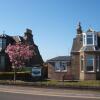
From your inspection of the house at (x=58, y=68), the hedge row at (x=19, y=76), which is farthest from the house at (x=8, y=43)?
the house at (x=58, y=68)

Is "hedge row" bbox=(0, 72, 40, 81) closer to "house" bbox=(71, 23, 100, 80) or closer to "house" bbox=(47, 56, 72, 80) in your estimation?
"house" bbox=(47, 56, 72, 80)

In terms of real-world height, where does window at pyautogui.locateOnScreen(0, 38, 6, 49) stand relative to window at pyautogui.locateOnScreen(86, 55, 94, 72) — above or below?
above

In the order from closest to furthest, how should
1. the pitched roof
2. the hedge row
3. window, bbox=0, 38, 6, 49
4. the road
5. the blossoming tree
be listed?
1. the road
2. the hedge row
3. the blossoming tree
4. window, bbox=0, 38, 6, 49
5. the pitched roof

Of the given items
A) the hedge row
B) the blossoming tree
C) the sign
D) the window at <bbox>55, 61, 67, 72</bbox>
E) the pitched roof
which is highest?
the pitched roof

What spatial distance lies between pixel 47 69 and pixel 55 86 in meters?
23.5

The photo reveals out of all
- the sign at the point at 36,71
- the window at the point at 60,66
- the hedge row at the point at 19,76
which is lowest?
the hedge row at the point at 19,76

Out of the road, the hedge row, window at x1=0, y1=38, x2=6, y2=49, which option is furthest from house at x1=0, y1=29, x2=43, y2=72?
the road

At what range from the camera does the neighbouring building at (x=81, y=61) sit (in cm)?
5319

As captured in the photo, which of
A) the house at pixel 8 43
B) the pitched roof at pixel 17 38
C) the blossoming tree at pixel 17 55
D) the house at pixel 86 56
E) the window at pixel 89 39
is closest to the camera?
the house at pixel 86 56

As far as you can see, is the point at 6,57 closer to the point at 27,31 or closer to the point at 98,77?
the point at 27,31

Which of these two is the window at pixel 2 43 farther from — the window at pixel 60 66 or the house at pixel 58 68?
the window at pixel 60 66

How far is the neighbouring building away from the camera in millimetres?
53188

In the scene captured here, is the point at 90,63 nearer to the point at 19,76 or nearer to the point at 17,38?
the point at 19,76

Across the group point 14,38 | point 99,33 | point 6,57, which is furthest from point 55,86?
point 14,38
